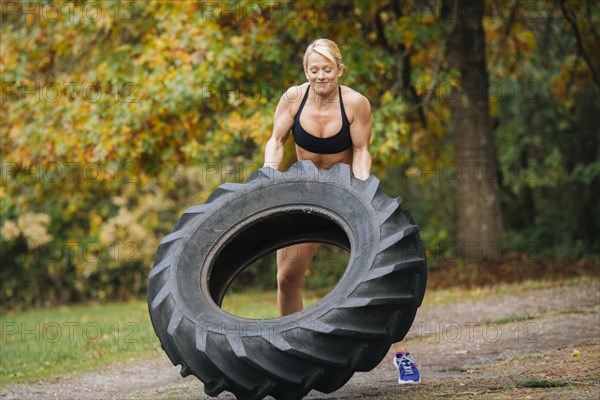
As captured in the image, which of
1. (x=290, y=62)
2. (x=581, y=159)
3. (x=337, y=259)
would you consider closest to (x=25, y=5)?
(x=290, y=62)

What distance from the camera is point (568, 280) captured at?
1237cm

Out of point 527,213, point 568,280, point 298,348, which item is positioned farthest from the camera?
point 527,213

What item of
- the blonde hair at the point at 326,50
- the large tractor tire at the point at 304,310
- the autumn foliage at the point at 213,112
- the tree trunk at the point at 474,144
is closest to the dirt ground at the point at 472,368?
the large tractor tire at the point at 304,310

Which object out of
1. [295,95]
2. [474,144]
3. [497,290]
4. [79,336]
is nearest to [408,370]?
A: [295,95]

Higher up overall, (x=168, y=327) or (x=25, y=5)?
(x=25, y=5)

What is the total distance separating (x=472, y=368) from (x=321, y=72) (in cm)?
241

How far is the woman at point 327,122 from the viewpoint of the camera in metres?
5.91

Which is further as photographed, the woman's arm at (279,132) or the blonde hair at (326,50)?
the woman's arm at (279,132)

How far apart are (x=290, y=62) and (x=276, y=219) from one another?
271 inches

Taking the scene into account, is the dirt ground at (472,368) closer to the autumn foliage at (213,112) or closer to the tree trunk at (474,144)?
the autumn foliage at (213,112)

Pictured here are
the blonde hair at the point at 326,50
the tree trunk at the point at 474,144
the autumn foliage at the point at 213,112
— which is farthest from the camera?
the tree trunk at the point at 474,144

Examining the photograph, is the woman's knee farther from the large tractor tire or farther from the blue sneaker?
the blue sneaker

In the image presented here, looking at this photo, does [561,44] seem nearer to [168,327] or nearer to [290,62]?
[290,62]

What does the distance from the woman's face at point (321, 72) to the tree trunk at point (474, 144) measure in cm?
809
